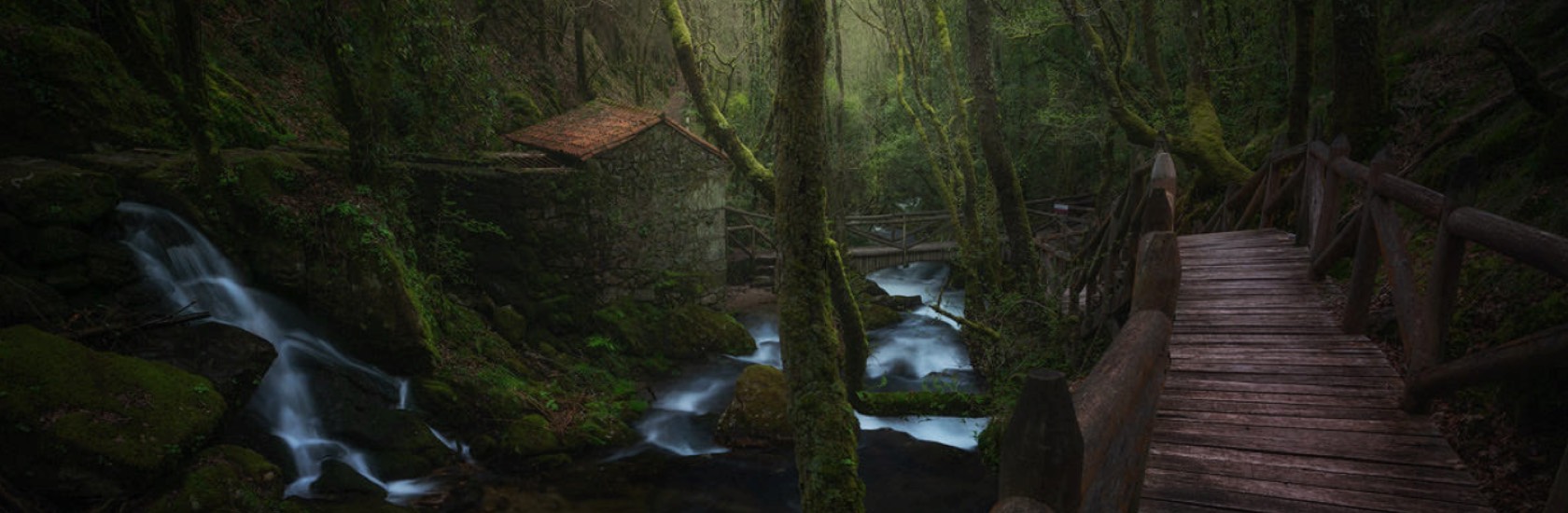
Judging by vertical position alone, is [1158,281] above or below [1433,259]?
below

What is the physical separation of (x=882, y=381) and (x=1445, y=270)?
27.2 ft

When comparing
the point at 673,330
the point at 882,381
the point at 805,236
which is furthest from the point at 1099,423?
the point at 673,330

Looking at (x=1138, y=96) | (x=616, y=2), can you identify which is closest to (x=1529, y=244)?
(x=1138, y=96)

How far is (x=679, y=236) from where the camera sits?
1410 centimetres

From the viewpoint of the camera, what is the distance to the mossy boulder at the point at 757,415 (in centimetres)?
952

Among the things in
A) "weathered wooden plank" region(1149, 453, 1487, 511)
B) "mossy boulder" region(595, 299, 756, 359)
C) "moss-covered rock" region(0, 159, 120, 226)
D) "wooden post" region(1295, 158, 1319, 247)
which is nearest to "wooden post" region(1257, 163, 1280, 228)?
"wooden post" region(1295, 158, 1319, 247)

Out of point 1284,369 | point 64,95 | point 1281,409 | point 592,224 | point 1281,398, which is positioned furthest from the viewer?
point 592,224

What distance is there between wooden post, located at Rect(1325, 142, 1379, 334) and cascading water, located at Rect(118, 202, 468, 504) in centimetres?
854

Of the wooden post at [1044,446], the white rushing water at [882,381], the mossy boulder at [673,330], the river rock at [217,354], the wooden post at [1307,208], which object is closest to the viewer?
the wooden post at [1044,446]

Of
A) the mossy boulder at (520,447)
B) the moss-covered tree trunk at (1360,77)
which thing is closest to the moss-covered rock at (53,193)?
the mossy boulder at (520,447)

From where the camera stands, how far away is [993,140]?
32.9 feet

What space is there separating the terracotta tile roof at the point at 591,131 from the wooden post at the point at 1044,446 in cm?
1150

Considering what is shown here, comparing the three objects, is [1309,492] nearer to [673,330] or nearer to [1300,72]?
[1300,72]

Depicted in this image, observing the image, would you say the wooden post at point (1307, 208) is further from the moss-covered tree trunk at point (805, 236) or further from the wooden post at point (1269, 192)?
the moss-covered tree trunk at point (805, 236)
